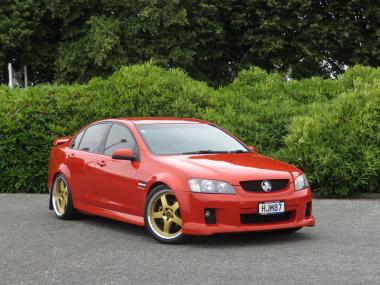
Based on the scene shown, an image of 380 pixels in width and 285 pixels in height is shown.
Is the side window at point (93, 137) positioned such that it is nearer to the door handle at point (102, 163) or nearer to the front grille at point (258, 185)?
the door handle at point (102, 163)

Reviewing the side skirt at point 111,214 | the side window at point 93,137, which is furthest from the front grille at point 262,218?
the side window at point 93,137

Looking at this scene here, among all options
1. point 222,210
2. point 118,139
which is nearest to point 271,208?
point 222,210

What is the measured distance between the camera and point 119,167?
905cm

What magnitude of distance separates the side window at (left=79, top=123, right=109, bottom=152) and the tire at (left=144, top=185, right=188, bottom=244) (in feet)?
5.69

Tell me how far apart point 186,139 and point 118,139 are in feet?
2.99

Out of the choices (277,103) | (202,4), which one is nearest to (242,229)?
(277,103)

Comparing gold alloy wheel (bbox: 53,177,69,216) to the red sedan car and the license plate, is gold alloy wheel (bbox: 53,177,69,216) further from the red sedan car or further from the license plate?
the license plate

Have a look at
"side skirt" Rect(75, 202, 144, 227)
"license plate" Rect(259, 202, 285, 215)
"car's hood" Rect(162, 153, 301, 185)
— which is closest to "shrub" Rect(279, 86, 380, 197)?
"car's hood" Rect(162, 153, 301, 185)

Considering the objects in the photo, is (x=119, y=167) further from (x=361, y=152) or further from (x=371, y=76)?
(x=371, y=76)

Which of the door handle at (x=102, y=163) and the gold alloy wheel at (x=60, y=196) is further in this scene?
the gold alloy wheel at (x=60, y=196)

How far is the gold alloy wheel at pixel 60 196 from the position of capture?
10.3 meters

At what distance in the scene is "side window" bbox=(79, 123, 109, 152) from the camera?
9.91 meters

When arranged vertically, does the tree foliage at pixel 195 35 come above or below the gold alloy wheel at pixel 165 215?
above

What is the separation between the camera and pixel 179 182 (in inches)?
315
